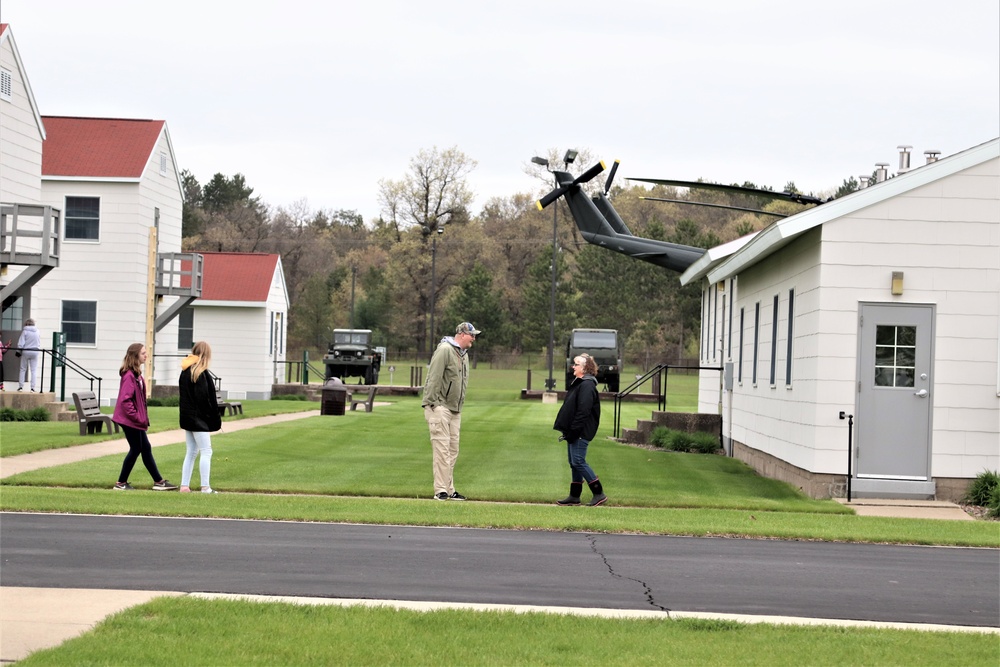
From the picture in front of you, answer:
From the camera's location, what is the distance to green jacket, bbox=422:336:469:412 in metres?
15.3

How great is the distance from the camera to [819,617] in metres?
8.57

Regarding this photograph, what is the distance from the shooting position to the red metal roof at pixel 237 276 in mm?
48000

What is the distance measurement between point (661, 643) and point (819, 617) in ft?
5.61

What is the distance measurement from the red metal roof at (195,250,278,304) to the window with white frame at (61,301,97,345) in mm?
8775

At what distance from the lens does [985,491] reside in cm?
1636

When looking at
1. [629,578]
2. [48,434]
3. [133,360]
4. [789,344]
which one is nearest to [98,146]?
[48,434]

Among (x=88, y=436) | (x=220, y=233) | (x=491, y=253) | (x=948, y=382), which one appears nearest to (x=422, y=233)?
(x=491, y=253)

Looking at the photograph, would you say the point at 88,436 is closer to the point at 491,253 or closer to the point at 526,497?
the point at 526,497

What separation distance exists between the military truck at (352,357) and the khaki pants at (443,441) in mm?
41095

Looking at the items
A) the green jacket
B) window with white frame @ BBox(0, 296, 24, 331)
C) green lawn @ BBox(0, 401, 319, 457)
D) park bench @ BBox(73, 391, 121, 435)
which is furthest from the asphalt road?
window with white frame @ BBox(0, 296, 24, 331)

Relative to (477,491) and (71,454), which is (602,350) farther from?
(477,491)

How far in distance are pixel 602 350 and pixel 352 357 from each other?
11.3m

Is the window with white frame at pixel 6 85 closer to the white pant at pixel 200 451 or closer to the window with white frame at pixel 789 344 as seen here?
the white pant at pixel 200 451

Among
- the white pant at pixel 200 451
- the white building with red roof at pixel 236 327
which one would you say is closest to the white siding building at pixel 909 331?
the white pant at pixel 200 451
